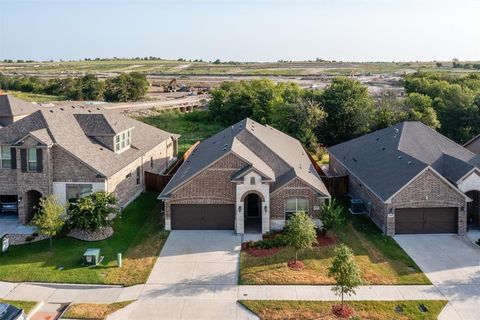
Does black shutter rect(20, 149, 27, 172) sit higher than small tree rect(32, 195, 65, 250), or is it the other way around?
black shutter rect(20, 149, 27, 172)

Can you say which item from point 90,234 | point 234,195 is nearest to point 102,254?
point 90,234

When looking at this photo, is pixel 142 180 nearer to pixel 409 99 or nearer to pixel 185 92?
pixel 409 99

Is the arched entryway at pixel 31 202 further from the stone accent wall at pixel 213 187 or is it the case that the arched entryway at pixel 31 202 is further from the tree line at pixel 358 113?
the tree line at pixel 358 113

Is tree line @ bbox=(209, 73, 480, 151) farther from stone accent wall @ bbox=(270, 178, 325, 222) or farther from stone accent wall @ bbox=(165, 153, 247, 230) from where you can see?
stone accent wall @ bbox=(165, 153, 247, 230)

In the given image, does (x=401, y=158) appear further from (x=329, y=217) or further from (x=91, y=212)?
(x=91, y=212)

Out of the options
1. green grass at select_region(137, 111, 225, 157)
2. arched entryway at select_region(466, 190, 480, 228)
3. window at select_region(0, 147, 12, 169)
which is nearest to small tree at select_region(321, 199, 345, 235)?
arched entryway at select_region(466, 190, 480, 228)

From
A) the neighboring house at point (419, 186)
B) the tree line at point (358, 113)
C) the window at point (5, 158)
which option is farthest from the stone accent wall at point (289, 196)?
the tree line at point (358, 113)

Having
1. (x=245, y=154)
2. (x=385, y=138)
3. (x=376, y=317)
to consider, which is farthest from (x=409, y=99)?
(x=376, y=317)
